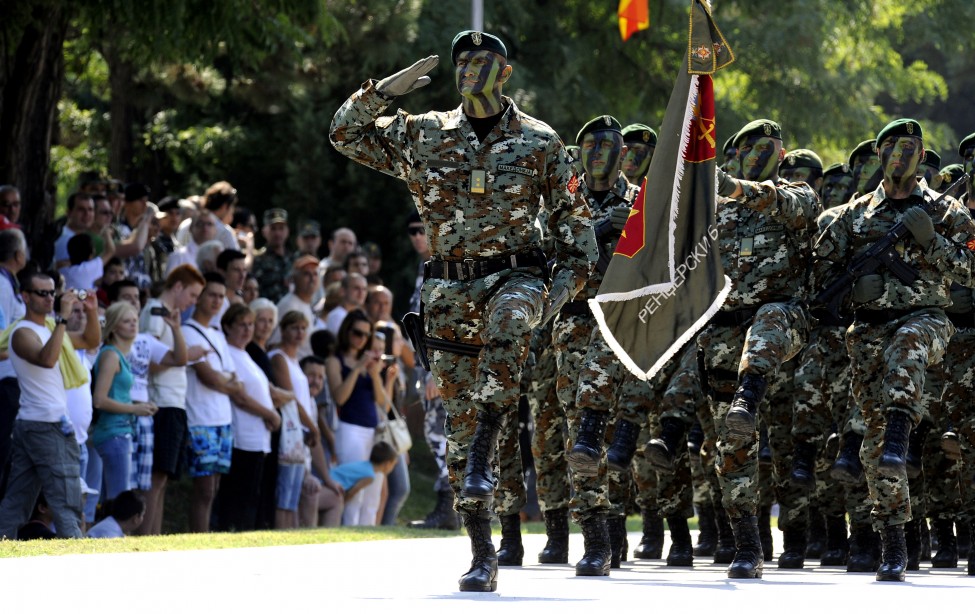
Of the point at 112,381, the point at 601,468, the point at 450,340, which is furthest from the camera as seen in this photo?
the point at 112,381

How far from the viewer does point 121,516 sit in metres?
12.7

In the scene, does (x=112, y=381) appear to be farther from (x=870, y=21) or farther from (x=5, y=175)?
(x=870, y=21)

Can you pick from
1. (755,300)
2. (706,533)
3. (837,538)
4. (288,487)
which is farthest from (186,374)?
(837,538)

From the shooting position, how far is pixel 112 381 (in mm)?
12805

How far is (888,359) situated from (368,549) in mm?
3667

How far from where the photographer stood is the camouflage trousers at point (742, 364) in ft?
31.4

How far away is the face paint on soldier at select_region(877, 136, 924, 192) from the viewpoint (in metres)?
10.1

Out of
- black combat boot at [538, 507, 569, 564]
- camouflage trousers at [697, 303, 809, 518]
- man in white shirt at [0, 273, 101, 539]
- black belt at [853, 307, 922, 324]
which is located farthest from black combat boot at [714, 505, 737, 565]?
man in white shirt at [0, 273, 101, 539]

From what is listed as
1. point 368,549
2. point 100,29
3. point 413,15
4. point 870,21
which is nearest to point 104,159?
point 413,15

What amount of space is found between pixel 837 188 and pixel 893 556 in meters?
3.98

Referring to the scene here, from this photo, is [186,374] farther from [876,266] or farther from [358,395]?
[876,266]

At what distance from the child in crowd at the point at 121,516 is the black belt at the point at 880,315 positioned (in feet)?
18.4

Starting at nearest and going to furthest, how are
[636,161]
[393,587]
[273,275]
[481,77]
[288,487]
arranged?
[393,587] → [481,77] → [636,161] → [288,487] → [273,275]

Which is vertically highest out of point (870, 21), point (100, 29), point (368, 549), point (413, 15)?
point (870, 21)
